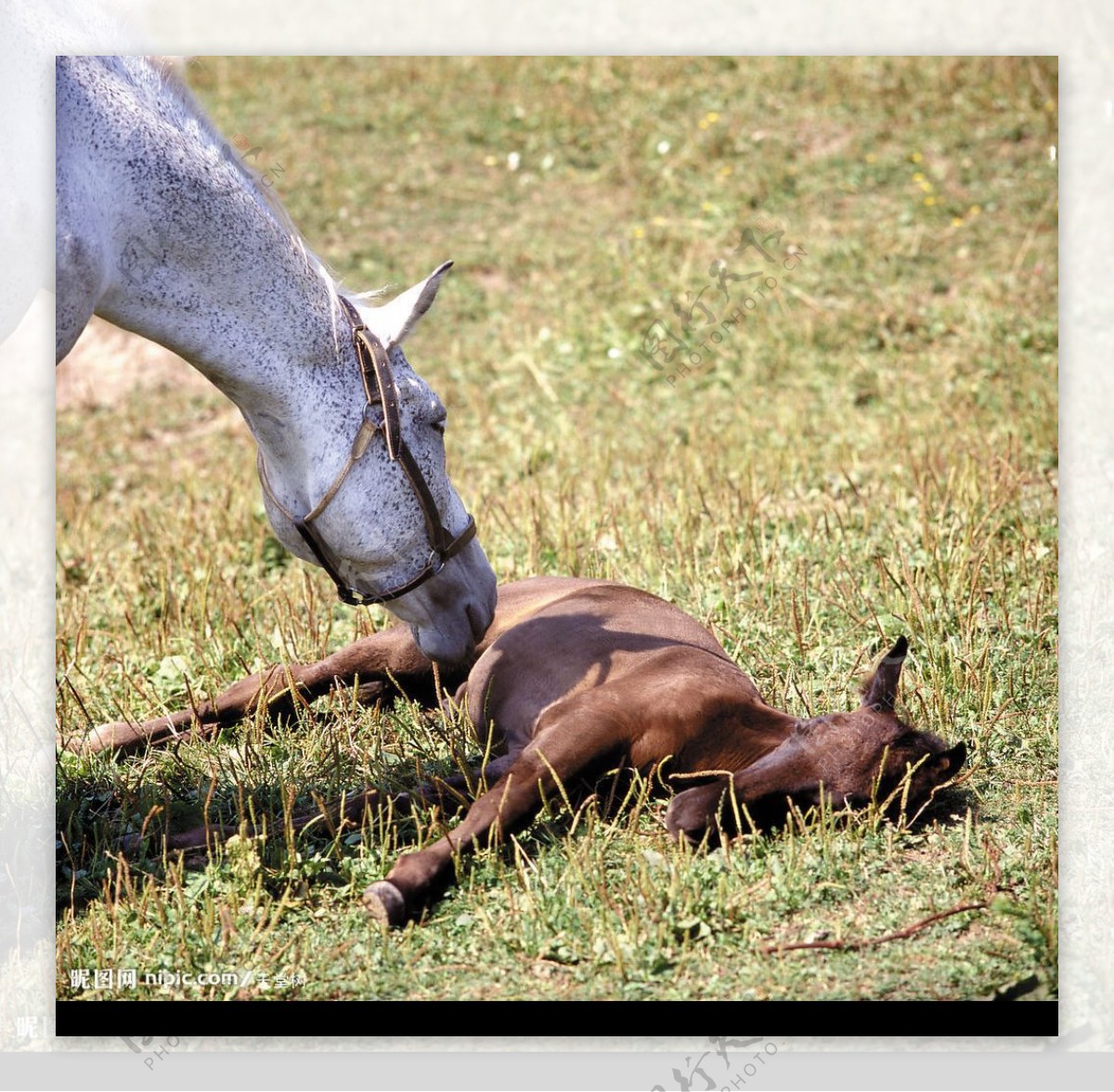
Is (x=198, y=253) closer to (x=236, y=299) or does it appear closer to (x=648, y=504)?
(x=236, y=299)

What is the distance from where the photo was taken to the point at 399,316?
3.36 meters

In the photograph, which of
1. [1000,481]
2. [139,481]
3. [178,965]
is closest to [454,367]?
[139,481]

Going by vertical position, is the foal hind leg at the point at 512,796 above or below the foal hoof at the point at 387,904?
above

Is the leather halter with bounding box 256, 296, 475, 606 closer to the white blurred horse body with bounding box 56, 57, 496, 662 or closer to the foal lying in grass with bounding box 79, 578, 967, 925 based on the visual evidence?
the white blurred horse body with bounding box 56, 57, 496, 662

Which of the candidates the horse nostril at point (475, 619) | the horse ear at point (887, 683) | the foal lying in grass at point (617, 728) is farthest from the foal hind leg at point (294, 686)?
the horse ear at point (887, 683)

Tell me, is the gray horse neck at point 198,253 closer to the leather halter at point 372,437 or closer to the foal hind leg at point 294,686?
the leather halter at point 372,437

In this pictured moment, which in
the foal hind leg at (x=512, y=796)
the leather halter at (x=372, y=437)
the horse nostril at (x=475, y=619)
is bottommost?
the foal hind leg at (x=512, y=796)

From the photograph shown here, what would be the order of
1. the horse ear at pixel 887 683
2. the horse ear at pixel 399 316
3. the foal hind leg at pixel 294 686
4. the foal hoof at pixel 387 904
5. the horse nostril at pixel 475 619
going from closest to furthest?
the foal hoof at pixel 387 904
the horse ear at pixel 399 316
the horse ear at pixel 887 683
the horse nostril at pixel 475 619
the foal hind leg at pixel 294 686

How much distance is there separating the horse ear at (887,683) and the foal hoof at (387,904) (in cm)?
129

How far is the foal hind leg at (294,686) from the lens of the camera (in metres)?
4.14

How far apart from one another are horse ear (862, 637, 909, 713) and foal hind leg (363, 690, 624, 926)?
67cm

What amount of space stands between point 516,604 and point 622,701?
862mm

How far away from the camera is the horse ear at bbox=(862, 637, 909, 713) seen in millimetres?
3408

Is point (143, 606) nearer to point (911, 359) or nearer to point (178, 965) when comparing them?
point (178, 965)
